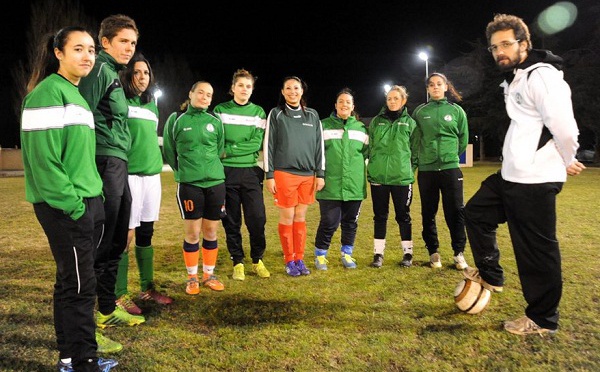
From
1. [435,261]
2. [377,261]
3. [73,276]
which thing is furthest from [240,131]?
[435,261]

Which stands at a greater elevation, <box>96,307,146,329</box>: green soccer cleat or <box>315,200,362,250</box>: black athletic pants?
<box>315,200,362,250</box>: black athletic pants

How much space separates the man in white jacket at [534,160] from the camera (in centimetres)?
299

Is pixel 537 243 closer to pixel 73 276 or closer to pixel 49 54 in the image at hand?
pixel 73 276

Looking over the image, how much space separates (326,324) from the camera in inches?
134

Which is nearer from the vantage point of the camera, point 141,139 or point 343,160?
point 141,139

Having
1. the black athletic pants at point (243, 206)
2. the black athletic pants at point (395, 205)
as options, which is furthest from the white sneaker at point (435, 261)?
the black athletic pants at point (243, 206)

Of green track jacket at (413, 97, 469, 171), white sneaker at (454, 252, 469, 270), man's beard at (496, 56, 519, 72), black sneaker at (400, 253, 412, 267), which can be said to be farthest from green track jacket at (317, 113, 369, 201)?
man's beard at (496, 56, 519, 72)

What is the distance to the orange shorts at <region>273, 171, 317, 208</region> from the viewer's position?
479 cm

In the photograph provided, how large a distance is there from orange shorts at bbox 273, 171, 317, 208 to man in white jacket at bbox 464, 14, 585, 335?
2.14 metres

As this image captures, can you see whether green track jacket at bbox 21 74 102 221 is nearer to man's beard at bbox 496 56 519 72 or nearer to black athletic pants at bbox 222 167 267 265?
black athletic pants at bbox 222 167 267 265

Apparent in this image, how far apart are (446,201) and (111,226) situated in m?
3.63

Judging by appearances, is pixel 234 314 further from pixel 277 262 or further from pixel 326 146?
pixel 326 146

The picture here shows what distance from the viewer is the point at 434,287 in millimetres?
4285

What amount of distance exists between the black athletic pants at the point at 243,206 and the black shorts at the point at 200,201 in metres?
0.38
